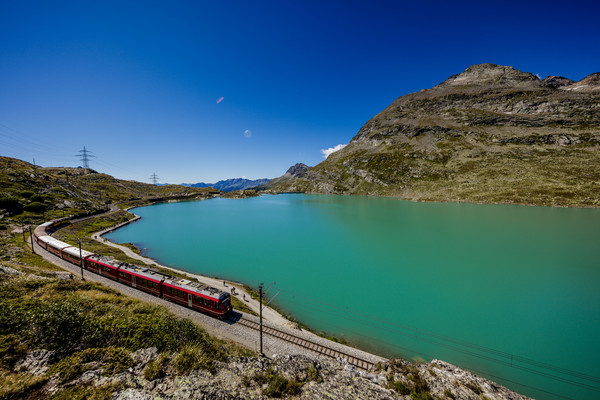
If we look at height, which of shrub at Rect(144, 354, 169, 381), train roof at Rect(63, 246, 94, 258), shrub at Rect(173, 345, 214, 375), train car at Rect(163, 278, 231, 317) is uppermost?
shrub at Rect(144, 354, 169, 381)

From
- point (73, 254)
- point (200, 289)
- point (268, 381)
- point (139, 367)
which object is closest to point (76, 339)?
point (139, 367)

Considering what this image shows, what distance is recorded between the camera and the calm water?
75.4ft

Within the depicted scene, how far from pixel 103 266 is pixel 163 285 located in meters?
13.8

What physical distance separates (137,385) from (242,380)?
4.40 metres

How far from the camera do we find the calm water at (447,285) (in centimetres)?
2297

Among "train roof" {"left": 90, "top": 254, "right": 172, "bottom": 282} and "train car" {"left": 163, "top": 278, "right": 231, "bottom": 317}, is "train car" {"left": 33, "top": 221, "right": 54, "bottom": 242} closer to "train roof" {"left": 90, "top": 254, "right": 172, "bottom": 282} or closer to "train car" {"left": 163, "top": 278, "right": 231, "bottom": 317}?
"train roof" {"left": 90, "top": 254, "right": 172, "bottom": 282}

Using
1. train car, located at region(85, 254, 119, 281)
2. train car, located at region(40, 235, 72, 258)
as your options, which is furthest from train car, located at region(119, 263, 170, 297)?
train car, located at region(40, 235, 72, 258)

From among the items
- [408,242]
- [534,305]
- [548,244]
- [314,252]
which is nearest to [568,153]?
[548,244]

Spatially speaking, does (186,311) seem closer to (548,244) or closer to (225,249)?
(225,249)

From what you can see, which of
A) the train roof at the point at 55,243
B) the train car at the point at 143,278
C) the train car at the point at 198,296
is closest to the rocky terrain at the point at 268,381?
the train car at the point at 198,296

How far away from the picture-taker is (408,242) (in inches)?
2295

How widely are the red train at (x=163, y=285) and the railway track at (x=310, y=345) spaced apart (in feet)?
11.6

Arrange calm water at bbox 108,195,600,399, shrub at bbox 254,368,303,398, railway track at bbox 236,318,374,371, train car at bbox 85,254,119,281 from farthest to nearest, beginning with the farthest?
train car at bbox 85,254,119,281 < calm water at bbox 108,195,600,399 < railway track at bbox 236,318,374,371 < shrub at bbox 254,368,303,398

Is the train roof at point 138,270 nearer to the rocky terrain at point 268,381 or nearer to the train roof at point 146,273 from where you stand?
the train roof at point 146,273
